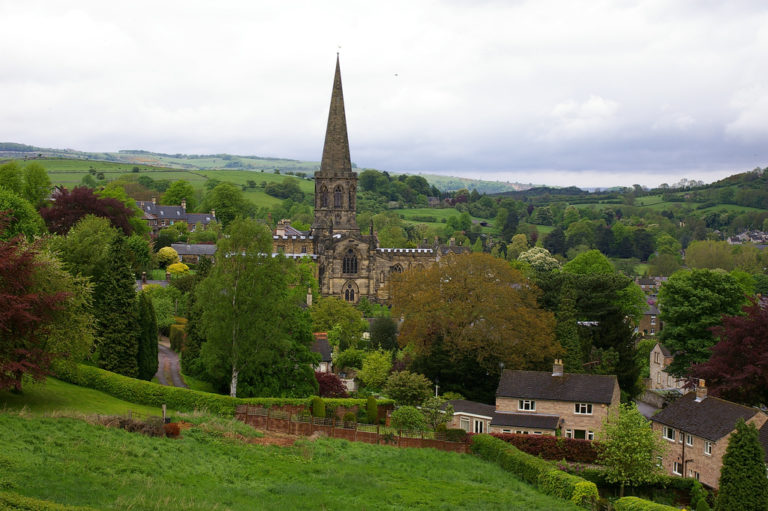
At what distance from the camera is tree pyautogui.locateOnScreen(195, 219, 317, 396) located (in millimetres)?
44000

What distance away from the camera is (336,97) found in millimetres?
96125

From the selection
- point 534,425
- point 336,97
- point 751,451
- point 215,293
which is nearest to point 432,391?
point 534,425

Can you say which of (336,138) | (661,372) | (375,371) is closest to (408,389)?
(375,371)

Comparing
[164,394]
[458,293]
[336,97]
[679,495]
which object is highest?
[336,97]

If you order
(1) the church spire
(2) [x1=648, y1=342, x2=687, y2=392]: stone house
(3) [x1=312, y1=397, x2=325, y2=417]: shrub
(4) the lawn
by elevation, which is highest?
(1) the church spire

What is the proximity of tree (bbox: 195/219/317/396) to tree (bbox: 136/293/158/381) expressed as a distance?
2631mm

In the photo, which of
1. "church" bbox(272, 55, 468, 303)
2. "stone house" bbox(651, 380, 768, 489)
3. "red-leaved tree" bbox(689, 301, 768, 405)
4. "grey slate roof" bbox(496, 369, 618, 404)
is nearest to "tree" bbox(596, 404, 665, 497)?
"stone house" bbox(651, 380, 768, 489)

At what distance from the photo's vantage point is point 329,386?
48.8 metres

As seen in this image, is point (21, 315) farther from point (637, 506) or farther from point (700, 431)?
point (700, 431)

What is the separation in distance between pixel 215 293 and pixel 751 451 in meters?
27.5

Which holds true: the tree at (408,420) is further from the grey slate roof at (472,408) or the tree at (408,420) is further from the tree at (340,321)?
the tree at (340,321)

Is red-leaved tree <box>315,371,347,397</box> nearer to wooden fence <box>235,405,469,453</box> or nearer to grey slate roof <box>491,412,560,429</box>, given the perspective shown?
wooden fence <box>235,405,469,453</box>

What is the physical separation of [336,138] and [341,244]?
13.2 metres

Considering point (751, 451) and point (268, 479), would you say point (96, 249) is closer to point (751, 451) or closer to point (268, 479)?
point (268, 479)
